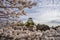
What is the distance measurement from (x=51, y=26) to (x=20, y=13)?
523mm

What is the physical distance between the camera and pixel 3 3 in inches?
110

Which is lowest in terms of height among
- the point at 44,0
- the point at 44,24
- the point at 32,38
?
the point at 32,38

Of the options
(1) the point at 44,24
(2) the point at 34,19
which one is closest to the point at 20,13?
(2) the point at 34,19

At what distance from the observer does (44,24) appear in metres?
2.77

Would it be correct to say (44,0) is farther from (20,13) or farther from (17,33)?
(17,33)

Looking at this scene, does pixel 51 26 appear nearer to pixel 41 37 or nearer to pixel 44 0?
pixel 41 37

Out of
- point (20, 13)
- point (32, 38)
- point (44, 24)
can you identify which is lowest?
point (32, 38)

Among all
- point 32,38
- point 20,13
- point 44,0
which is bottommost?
point 32,38

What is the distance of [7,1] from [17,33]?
1.71ft

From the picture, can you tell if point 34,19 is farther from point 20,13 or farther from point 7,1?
point 7,1

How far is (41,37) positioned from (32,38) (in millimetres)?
139

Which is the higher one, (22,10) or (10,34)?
(22,10)

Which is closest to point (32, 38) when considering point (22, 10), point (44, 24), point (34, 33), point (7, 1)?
point (34, 33)

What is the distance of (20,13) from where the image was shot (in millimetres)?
2801
